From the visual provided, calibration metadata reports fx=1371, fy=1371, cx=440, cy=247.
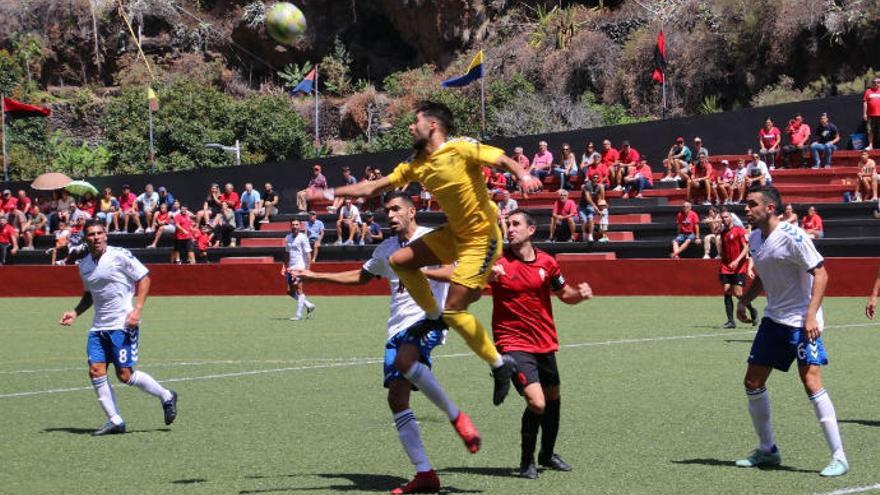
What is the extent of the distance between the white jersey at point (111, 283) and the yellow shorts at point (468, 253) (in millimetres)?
4092

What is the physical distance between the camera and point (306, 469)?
9461 mm

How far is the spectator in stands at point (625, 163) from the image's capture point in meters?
33.4

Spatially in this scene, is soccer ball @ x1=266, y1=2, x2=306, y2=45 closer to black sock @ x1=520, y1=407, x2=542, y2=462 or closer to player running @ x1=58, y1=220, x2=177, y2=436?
player running @ x1=58, y1=220, x2=177, y2=436

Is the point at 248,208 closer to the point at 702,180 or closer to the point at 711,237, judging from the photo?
the point at 702,180

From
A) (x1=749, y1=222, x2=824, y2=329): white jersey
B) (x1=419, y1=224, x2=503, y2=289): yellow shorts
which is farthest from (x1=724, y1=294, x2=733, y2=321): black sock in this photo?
(x1=419, y1=224, x2=503, y2=289): yellow shorts

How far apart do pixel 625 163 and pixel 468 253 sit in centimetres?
2546

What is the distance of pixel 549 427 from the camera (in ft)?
29.7

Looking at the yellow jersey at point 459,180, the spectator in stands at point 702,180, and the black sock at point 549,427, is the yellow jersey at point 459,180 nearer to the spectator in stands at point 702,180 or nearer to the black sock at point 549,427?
the black sock at point 549,427

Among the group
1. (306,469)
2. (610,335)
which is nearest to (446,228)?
(306,469)

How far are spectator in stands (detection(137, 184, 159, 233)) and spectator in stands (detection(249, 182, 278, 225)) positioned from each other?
3.14m

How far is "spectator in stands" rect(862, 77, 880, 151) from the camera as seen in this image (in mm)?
30375

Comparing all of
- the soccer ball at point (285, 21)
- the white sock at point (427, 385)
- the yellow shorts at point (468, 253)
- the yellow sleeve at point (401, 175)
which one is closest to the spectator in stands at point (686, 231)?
the soccer ball at point (285, 21)

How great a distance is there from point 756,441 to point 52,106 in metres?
55.4

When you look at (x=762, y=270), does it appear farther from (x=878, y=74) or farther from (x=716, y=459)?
(x=878, y=74)
